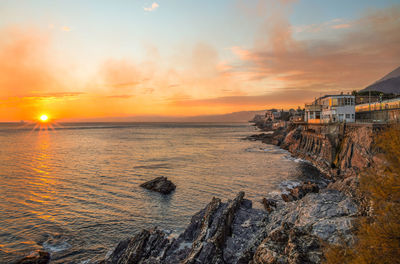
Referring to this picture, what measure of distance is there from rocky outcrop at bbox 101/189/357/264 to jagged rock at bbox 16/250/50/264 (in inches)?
221

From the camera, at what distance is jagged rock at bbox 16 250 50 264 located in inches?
712

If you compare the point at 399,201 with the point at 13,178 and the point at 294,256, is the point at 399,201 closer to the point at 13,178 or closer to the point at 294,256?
the point at 294,256

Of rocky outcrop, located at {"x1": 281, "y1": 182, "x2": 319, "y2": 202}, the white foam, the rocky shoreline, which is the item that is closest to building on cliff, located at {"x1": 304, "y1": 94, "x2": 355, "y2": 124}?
rocky outcrop, located at {"x1": 281, "y1": 182, "x2": 319, "y2": 202}

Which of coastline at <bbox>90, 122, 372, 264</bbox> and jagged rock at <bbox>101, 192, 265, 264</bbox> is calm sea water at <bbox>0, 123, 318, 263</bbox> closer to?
jagged rock at <bbox>101, 192, 265, 264</bbox>

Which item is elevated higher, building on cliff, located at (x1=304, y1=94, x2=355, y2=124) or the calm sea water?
building on cliff, located at (x1=304, y1=94, x2=355, y2=124)

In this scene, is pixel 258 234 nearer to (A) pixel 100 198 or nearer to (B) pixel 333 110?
(A) pixel 100 198

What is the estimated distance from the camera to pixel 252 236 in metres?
17.2

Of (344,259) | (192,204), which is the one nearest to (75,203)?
(192,204)

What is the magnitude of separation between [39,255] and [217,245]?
14.8 metres

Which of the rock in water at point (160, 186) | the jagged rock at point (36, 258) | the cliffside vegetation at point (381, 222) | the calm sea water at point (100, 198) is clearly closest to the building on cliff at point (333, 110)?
the calm sea water at point (100, 198)

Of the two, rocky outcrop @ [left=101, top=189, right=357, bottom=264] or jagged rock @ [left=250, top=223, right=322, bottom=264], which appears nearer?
jagged rock @ [left=250, top=223, right=322, bottom=264]

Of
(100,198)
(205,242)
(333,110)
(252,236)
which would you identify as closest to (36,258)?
(205,242)

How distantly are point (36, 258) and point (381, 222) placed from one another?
2354 centimetres

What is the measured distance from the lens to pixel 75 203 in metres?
31.6
